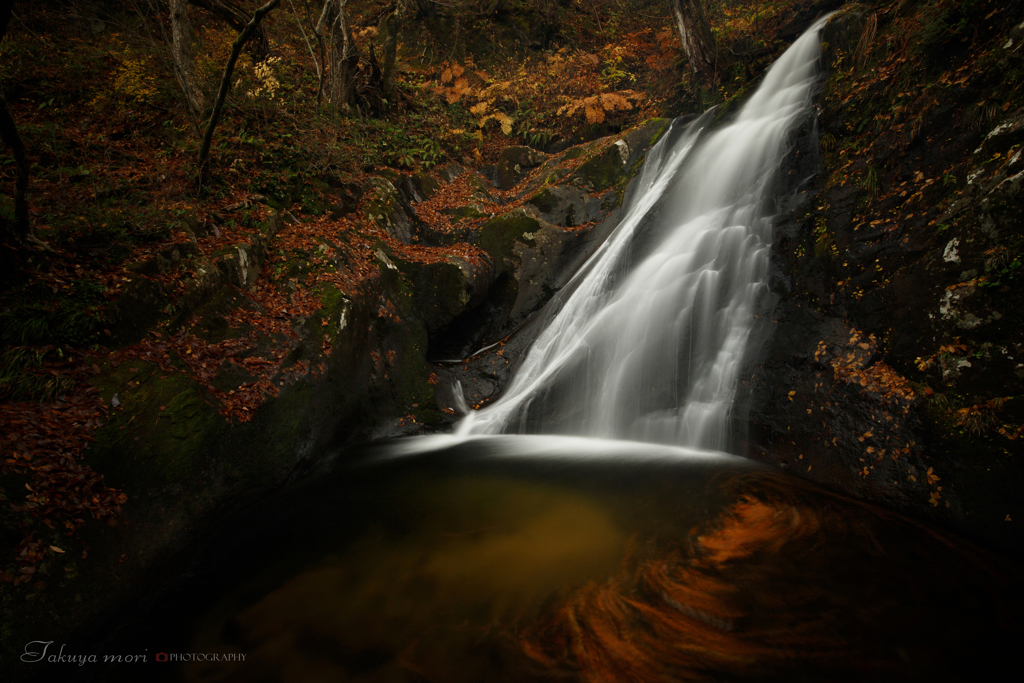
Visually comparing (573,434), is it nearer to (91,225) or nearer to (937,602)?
(937,602)

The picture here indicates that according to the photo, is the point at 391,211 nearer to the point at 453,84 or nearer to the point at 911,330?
the point at 911,330

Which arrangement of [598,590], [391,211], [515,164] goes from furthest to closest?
[515,164] < [391,211] < [598,590]

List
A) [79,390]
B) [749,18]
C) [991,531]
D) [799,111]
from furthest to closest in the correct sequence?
[749,18], [799,111], [79,390], [991,531]

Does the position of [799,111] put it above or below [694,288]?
above

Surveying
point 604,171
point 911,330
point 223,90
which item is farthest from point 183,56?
point 911,330

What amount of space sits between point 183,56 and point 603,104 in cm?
1225

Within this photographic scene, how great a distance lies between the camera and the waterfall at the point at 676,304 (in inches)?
246

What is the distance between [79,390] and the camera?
4.11 metres

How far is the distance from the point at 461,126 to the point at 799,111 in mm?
11084

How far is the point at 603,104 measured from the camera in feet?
48.9

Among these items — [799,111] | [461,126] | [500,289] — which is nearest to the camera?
[799,111]

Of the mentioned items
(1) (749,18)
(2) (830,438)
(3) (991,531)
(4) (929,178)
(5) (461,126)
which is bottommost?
(3) (991,531)

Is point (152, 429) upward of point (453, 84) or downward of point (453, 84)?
downward

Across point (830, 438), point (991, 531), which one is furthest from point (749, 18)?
Answer: point (991, 531)
